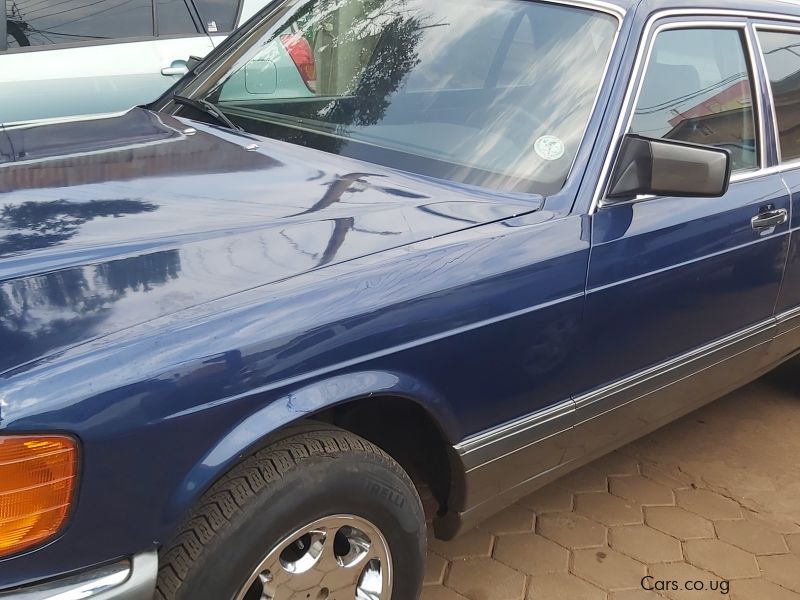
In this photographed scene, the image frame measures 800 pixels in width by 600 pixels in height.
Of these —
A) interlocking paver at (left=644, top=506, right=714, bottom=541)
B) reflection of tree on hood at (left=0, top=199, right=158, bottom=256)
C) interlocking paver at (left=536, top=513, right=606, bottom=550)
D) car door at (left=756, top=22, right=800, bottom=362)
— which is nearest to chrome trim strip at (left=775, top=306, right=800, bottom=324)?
car door at (left=756, top=22, right=800, bottom=362)

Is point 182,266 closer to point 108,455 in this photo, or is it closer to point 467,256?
point 108,455

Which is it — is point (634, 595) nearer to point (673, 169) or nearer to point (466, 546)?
point (466, 546)

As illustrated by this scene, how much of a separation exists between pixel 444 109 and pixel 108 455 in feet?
4.99

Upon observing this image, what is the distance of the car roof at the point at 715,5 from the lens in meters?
2.60

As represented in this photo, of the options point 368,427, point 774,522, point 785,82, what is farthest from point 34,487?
point 785,82

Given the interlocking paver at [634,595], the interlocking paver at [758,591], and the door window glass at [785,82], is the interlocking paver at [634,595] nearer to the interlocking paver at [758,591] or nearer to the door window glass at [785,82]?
the interlocking paver at [758,591]

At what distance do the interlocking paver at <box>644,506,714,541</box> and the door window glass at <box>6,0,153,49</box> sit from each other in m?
3.87

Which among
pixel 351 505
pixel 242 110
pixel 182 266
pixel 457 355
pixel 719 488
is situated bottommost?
pixel 719 488

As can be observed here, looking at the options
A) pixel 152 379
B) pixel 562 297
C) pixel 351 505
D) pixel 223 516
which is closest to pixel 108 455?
pixel 152 379

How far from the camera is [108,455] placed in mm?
1537

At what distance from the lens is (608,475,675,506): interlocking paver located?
321 centimetres

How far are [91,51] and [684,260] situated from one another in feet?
12.1

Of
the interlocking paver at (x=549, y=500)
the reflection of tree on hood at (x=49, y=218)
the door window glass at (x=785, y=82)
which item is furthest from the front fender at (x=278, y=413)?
the door window glass at (x=785, y=82)

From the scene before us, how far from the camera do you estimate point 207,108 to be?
117 inches
